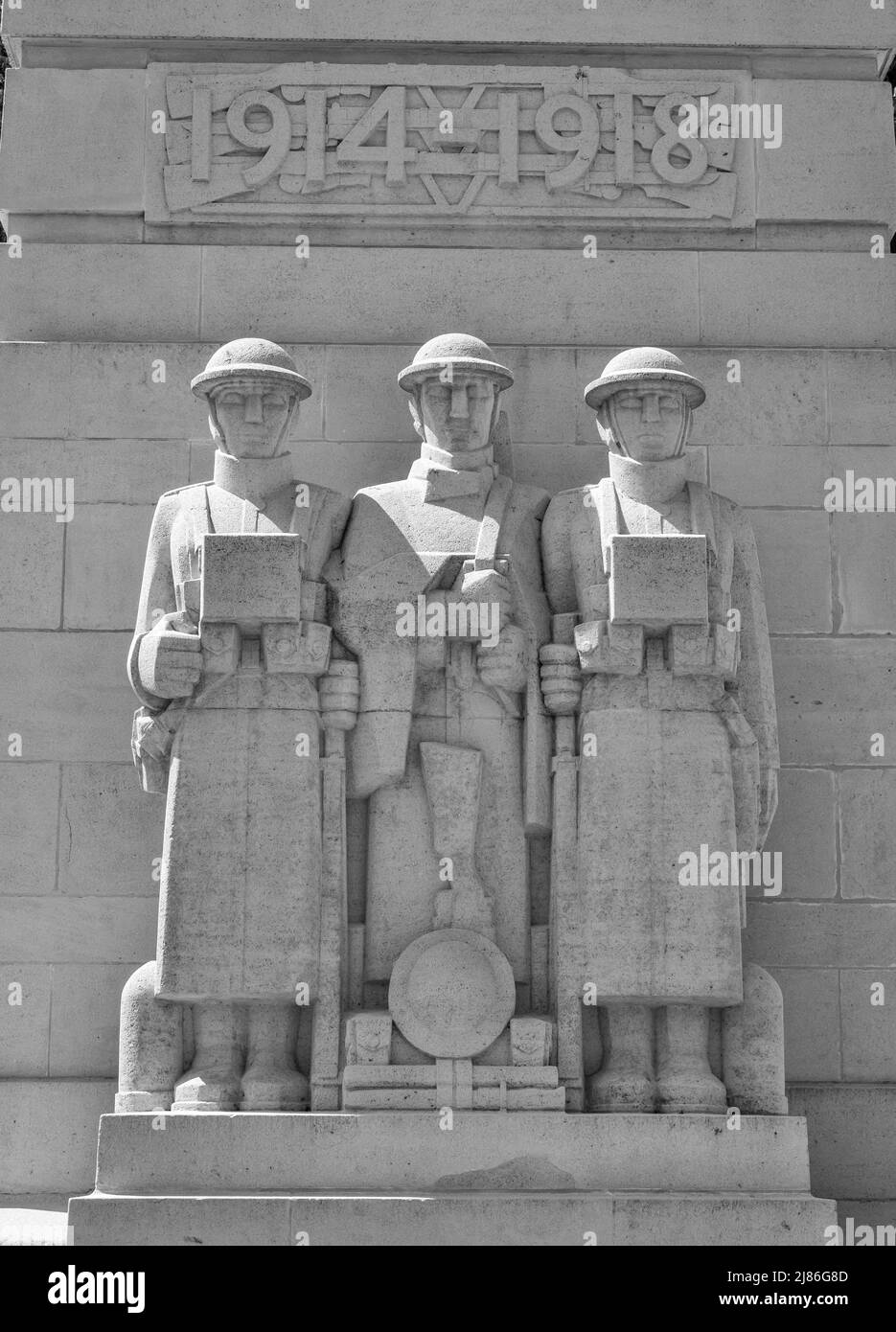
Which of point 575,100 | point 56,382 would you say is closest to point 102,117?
point 56,382

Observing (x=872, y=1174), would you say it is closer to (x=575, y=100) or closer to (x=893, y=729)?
(x=893, y=729)

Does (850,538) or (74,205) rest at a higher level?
(74,205)

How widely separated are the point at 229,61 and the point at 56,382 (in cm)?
240

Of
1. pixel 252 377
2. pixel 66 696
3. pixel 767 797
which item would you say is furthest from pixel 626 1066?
pixel 252 377

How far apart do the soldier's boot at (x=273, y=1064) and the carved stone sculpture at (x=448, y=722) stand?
1.48 feet

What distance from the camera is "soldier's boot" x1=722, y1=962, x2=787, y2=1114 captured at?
469 inches

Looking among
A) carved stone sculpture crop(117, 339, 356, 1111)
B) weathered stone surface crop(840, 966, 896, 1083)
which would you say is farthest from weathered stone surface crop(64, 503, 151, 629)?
weathered stone surface crop(840, 966, 896, 1083)

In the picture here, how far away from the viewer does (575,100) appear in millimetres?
14234

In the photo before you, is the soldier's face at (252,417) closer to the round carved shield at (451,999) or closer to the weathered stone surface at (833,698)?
the round carved shield at (451,999)

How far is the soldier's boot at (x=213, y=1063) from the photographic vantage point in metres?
11.7

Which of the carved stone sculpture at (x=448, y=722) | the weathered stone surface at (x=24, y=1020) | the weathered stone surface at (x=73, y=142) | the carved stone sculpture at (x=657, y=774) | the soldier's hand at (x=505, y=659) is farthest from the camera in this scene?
the weathered stone surface at (x=73, y=142)

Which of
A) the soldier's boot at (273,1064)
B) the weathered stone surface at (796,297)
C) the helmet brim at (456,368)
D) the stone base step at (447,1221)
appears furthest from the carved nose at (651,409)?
the stone base step at (447,1221)

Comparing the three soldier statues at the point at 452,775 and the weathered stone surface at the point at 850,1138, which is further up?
the three soldier statues at the point at 452,775

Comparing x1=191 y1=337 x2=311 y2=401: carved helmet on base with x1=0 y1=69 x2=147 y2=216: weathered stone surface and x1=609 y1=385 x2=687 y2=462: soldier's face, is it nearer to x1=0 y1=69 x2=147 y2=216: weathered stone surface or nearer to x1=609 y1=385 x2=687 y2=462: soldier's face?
x1=609 y1=385 x2=687 y2=462: soldier's face
